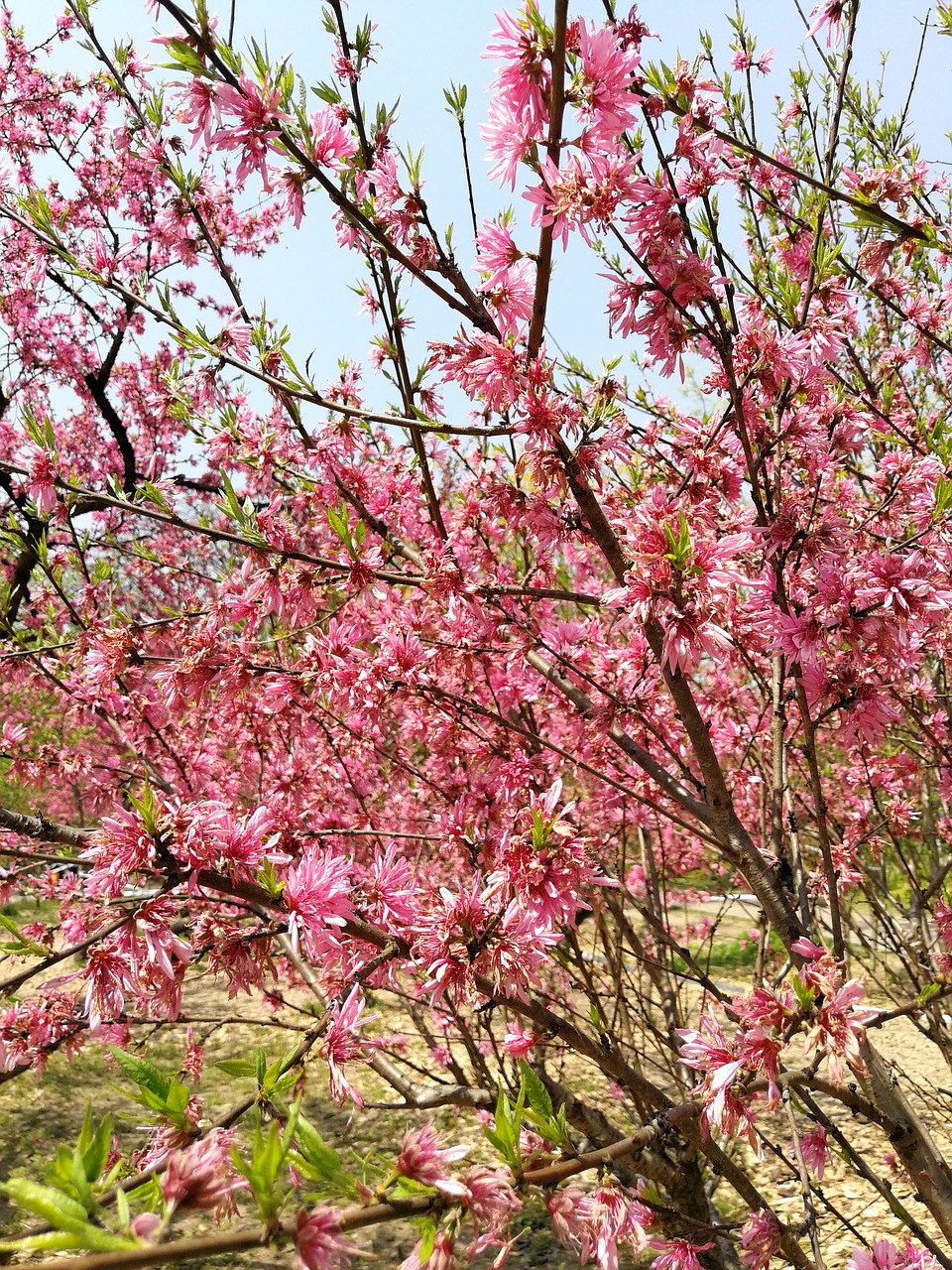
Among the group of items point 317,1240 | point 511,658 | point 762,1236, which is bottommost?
point 762,1236

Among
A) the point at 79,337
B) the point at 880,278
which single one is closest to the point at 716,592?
the point at 880,278

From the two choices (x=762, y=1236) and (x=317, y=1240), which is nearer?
(x=317, y=1240)

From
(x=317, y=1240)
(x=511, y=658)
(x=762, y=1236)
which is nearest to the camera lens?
(x=317, y=1240)

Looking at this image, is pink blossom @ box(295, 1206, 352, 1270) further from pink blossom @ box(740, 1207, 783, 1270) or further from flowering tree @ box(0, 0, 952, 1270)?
pink blossom @ box(740, 1207, 783, 1270)

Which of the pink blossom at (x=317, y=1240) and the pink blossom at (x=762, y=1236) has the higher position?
the pink blossom at (x=317, y=1240)

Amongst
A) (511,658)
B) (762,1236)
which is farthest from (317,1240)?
(511,658)

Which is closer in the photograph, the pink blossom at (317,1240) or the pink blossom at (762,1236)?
the pink blossom at (317,1240)

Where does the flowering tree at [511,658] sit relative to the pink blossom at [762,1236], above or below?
above

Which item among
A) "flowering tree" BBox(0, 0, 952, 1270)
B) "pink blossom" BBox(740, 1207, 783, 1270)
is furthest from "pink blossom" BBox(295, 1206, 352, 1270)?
"pink blossom" BBox(740, 1207, 783, 1270)

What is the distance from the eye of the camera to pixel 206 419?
2895mm

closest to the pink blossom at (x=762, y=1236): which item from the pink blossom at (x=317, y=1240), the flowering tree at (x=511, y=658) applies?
the flowering tree at (x=511, y=658)

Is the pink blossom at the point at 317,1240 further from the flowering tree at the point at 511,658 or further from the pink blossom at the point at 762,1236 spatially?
the pink blossom at the point at 762,1236

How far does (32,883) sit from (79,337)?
863 cm

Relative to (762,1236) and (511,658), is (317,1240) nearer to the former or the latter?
(762,1236)
